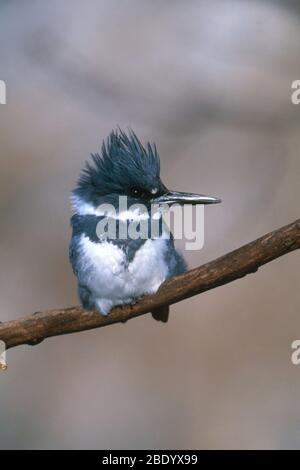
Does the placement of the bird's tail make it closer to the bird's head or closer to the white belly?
the white belly

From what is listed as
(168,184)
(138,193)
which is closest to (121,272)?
(138,193)

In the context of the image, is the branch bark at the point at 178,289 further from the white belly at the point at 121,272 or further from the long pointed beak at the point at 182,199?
the long pointed beak at the point at 182,199

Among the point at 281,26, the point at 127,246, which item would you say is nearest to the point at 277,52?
the point at 281,26

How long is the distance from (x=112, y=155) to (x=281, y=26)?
1072 mm

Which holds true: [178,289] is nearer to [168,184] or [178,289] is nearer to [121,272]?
[121,272]

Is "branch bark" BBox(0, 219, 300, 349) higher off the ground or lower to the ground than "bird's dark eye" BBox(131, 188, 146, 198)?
lower

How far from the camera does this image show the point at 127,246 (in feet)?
5.76

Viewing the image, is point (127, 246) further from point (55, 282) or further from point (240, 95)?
point (240, 95)

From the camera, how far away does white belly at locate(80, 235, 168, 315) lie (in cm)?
174

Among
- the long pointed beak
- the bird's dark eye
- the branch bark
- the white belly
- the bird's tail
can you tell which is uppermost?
the bird's dark eye

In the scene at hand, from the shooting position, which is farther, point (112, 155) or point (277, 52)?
point (277, 52)

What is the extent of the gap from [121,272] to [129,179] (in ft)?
0.81

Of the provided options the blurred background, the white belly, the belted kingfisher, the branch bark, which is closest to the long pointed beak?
the belted kingfisher

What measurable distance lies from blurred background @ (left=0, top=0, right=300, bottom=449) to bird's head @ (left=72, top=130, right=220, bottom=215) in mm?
686
